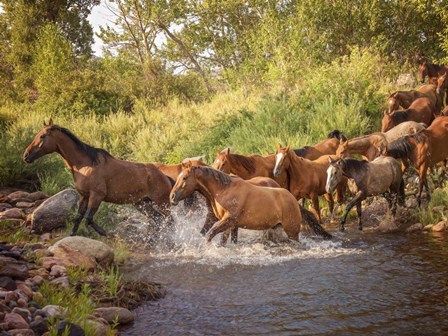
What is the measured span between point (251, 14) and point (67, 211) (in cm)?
2490

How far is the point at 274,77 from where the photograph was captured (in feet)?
64.6

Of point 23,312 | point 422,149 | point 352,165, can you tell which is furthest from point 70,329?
point 422,149

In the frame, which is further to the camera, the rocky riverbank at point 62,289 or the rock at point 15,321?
the rocky riverbank at point 62,289

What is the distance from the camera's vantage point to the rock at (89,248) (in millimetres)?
7566

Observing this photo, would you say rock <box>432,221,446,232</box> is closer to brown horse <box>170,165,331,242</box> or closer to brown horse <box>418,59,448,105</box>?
brown horse <box>170,165,331,242</box>

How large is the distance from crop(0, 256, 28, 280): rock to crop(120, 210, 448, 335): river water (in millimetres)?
1392

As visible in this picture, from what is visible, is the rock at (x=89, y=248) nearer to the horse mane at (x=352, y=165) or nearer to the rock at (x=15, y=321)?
the rock at (x=15, y=321)

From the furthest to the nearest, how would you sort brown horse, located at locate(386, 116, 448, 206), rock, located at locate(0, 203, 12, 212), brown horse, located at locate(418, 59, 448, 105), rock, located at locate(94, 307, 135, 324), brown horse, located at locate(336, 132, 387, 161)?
1. brown horse, located at locate(418, 59, 448, 105)
2. brown horse, located at locate(336, 132, 387, 161)
3. brown horse, located at locate(386, 116, 448, 206)
4. rock, located at locate(0, 203, 12, 212)
5. rock, located at locate(94, 307, 135, 324)

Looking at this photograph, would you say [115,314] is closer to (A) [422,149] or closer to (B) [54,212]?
(B) [54,212]

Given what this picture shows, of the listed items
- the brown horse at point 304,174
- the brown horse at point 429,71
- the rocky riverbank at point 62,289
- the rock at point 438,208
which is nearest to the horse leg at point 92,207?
the rocky riverbank at point 62,289

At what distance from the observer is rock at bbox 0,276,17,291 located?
564 cm

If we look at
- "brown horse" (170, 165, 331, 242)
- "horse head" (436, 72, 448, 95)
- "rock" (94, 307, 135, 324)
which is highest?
"horse head" (436, 72, 448, 95)

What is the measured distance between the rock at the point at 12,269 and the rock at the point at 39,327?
127 centimetres

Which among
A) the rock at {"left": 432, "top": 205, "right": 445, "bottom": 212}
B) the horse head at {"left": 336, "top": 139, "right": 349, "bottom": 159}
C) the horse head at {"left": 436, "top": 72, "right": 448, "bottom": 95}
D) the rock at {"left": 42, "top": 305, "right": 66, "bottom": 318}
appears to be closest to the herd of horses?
the horse head at {"left": 336, "top": 139, "right": 349, "bottom": 159}
